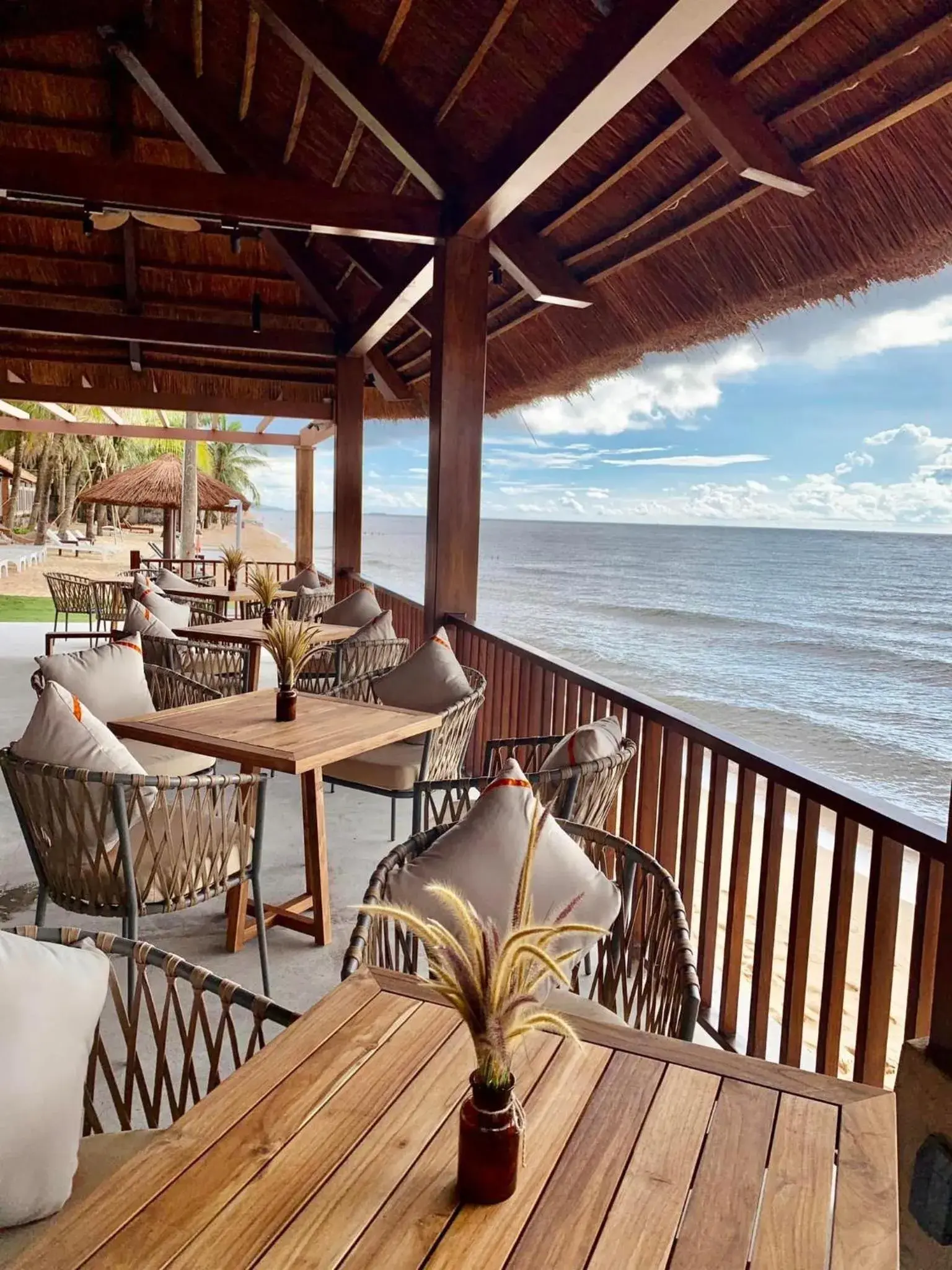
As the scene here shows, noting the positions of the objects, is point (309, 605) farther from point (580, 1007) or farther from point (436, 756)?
point (580, 1007)

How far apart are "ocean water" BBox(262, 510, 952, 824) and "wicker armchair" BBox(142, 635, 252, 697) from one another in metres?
8.20

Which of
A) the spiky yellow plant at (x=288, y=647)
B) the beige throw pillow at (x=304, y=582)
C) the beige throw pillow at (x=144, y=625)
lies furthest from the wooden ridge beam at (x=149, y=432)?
the spiky yellow plant at (x=288, y=647)

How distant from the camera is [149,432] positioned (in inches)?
456

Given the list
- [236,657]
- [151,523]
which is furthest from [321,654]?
[151,523]

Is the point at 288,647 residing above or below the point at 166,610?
A: above

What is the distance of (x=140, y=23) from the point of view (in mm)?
5859

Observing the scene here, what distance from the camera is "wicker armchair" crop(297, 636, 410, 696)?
16.1ft

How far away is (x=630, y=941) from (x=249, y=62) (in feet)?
18.7

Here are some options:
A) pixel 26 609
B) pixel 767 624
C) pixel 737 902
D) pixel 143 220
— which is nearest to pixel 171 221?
pixel 143 220

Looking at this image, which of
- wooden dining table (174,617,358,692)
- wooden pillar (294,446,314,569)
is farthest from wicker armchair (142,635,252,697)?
wooden pillar (294,446,314,569)

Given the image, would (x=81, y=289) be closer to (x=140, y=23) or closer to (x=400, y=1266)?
(x=140, y=23)

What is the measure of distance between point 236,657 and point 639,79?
142 inches

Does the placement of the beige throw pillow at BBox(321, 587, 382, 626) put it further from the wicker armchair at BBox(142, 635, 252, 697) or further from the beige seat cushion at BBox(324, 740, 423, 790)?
the beige seat cushion at BBox(324, 740, 423, 790)

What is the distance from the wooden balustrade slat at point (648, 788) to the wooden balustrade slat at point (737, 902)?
461 millimetres
